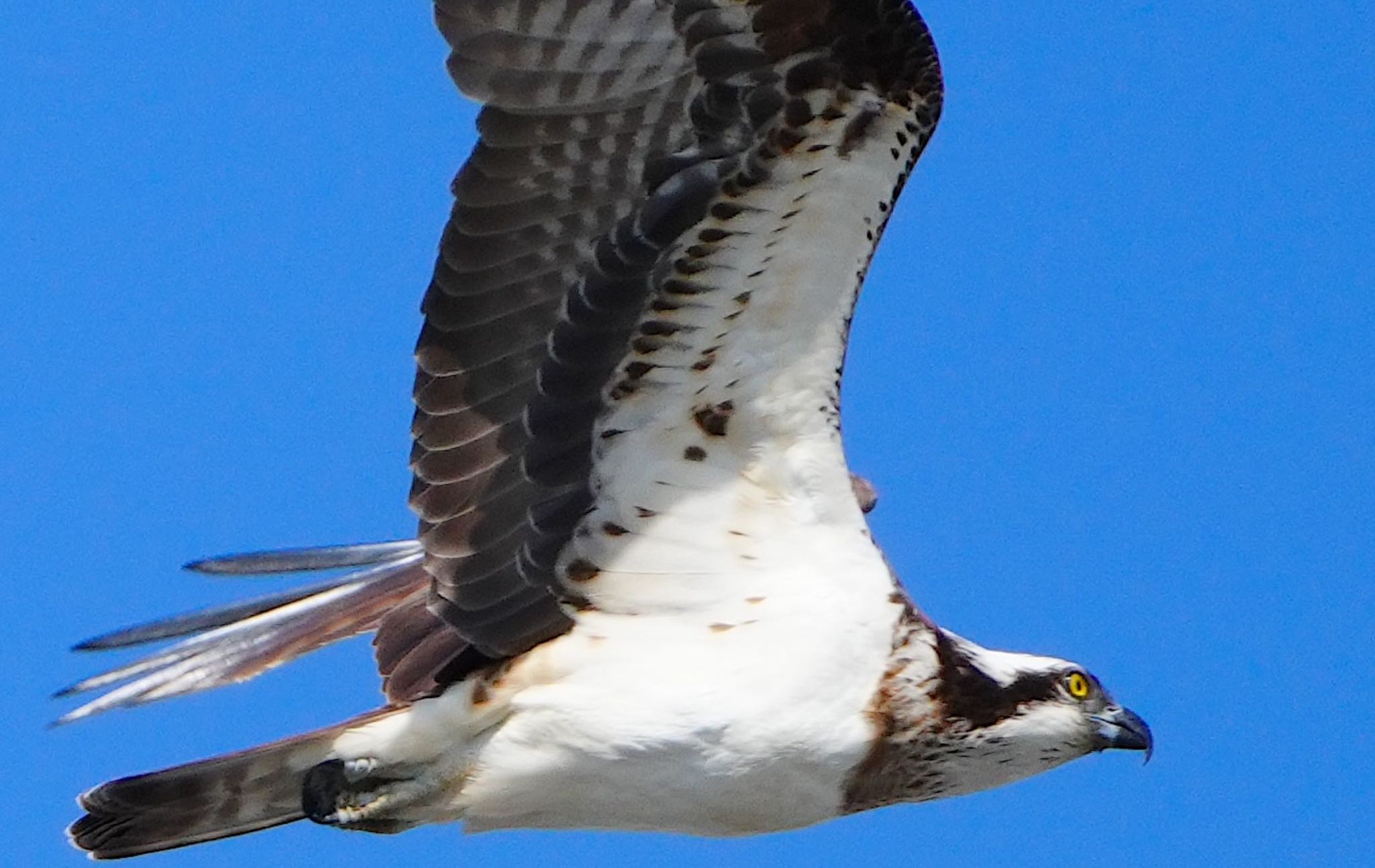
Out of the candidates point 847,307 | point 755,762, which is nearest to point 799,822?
point 755,762

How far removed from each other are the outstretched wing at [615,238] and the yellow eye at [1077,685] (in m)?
1.16

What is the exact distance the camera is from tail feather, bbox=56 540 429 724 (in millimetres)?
8406

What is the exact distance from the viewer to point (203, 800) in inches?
306

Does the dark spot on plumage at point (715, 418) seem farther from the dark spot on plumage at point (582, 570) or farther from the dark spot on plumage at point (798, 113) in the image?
the dark spot on plumage at point (798, 113)

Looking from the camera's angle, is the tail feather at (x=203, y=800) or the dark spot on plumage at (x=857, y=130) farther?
the tail feather at (x=203, y=800)

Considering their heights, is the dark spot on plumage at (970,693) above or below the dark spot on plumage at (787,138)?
below

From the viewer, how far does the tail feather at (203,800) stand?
775 cm

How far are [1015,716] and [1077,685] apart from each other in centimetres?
31

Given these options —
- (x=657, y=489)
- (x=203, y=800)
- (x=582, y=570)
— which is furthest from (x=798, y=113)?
(x=203, y=800)

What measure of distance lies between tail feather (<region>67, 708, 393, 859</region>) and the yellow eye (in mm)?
2220

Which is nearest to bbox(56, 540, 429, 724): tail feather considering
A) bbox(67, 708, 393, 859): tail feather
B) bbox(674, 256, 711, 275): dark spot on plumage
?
bbox(67, 708, 393, 859): tail feather

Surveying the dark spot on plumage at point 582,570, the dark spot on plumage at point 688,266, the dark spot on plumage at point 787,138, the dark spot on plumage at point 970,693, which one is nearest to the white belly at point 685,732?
the dark spot on plumage at point 582,570

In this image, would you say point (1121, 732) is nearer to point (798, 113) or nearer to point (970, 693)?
point (970, 693)

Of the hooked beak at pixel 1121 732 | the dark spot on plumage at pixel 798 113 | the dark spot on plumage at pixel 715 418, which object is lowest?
the hooked beak at pixel 1121 732
